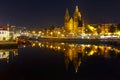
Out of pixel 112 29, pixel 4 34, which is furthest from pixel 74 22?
pixel 4 34

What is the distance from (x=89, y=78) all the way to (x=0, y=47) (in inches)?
1259

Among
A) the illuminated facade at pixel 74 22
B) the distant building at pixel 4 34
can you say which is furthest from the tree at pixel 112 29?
the distant building at pixel 4 34

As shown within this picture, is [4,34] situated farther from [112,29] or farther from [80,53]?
[112,29]

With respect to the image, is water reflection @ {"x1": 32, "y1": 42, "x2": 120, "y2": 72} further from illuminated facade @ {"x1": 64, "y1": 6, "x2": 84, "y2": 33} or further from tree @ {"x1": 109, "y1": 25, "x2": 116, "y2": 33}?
illuminated facade @ {"x1": 64, "y1": 6, "x2": 84, "y2": 33}

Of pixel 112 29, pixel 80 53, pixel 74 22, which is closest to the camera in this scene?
pixel 80 53

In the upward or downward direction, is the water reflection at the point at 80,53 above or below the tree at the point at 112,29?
below

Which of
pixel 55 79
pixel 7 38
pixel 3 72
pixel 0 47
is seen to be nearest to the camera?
pixel 55 79

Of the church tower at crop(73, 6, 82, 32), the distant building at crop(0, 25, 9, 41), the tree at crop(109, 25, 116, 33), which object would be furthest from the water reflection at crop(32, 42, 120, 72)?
the church tower at crop(73, 6, 82, 32)

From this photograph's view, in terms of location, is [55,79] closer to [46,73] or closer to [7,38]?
[46,73]

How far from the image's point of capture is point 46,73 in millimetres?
24312

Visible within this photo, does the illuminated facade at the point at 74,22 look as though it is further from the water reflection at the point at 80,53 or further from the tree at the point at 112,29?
the water reflection at the point at 80,53

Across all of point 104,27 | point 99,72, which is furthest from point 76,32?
point 99,72

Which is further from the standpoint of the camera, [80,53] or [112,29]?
[112,29]

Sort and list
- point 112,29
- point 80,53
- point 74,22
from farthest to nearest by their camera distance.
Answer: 1. point 74,22
2. point 112,29
3. point 80,53
